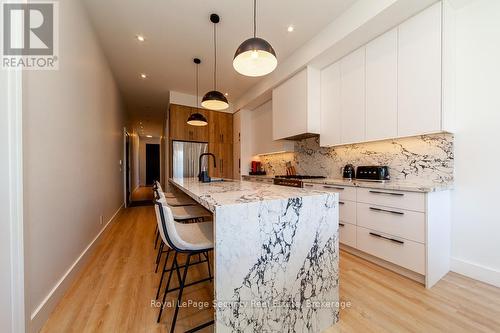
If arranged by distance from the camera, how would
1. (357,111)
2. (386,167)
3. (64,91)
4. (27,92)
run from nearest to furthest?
(27,92) < (64,91) < (386,167) < (357,111)

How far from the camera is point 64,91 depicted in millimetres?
1779

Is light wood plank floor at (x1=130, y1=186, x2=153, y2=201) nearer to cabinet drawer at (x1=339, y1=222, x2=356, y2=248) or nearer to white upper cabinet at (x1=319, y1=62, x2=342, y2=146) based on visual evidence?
white upper cabinet at (x1=319, y1=62, x2=342, y2=146)

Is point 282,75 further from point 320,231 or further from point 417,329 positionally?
point 417,329

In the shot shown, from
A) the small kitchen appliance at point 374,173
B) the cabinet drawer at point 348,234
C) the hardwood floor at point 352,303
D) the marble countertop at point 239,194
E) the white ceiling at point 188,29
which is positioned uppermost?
the white ceiling at point 188,29

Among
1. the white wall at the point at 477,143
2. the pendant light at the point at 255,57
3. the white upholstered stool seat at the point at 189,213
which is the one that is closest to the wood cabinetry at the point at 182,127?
the white upholstered stool seat at the point at 189,213

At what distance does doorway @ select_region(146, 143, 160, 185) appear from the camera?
37.3 ft

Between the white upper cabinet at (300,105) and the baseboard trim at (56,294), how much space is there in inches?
126

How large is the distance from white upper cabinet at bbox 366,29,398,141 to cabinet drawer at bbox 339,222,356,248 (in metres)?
1.10

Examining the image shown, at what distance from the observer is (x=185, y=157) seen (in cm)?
479

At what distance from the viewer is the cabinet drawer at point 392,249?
1.78 m

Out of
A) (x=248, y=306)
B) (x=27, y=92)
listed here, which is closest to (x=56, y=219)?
(x=27, y=92)

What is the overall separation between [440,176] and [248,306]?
92.1 inches

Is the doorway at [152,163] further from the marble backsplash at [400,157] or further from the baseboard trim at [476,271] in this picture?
the baseboard trim at [476,271]

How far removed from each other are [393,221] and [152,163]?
11949 mm
